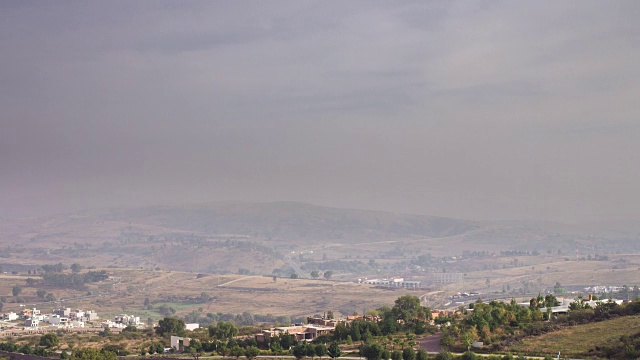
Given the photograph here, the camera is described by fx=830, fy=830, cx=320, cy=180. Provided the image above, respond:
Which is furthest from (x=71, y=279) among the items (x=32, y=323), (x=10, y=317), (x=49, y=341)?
(x=49, y=341)

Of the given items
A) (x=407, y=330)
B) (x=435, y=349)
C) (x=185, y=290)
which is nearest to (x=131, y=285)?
(x=185, y=290)

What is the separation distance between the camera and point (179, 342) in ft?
165

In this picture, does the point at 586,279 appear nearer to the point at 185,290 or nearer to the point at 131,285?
the point at 185,290

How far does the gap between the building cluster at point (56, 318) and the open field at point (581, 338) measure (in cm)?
5244

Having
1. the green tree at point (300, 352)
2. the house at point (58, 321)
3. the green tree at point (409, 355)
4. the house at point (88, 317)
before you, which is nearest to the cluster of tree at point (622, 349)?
the green tree at point (409, 355)

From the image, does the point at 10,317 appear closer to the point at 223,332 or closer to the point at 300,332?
the point at 223,332

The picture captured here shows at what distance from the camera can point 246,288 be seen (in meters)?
127

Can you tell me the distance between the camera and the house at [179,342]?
4948cm

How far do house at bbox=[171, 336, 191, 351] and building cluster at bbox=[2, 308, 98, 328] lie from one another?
3049 centimetres

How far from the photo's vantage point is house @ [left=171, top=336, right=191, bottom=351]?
49484mm

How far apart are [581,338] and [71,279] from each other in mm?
104498

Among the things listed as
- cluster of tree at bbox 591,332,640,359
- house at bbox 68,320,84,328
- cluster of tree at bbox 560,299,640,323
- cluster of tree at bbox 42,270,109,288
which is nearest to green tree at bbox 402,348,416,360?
cluster of tree at bbox 591,332,640,359

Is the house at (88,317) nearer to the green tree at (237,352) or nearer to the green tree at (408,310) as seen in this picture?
the green tree at (408,310)

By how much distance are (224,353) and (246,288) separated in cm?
8454
